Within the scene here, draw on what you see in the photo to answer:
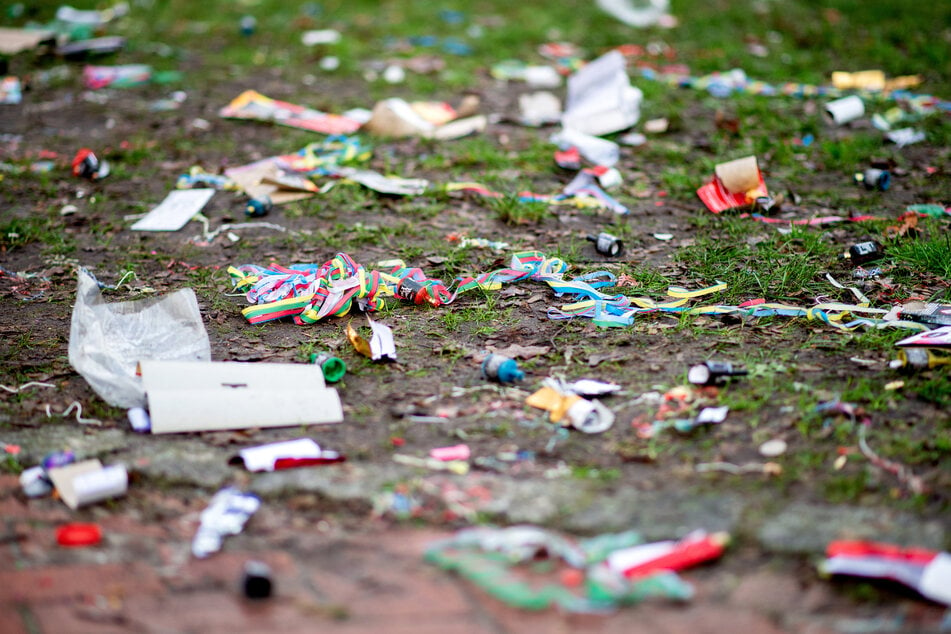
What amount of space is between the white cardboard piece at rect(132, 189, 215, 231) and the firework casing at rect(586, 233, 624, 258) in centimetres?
228

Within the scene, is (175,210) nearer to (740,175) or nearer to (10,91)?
(10,91)

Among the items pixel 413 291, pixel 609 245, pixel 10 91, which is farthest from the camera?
pixel 10 91

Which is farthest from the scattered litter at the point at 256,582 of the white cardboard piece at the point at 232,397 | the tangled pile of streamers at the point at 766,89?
the tangled pile of streamers at the point at 766,89

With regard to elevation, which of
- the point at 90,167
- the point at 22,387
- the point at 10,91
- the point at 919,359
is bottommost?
the point at 10,91

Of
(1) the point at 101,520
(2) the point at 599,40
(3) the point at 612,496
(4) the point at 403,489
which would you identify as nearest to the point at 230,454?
(1) the point at 101,520

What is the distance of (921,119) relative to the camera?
569cm

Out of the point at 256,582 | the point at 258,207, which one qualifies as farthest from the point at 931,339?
the point at 258,207

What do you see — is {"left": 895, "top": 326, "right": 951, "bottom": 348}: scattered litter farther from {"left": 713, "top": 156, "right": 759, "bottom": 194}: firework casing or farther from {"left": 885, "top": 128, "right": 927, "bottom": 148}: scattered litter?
{"left": 885, "top": 128, "right": 927, "bottom": 148}: scattered litter

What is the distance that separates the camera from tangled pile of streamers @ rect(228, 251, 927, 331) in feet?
11.4

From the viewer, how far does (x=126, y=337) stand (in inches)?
126

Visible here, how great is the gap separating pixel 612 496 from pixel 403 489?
63cm

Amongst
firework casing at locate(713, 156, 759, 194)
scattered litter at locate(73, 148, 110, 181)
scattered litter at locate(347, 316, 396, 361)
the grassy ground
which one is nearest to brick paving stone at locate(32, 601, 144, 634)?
the grassy ground

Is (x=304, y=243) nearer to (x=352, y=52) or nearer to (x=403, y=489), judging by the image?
(x=403, y=489)

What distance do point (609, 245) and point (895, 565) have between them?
2.26 m
